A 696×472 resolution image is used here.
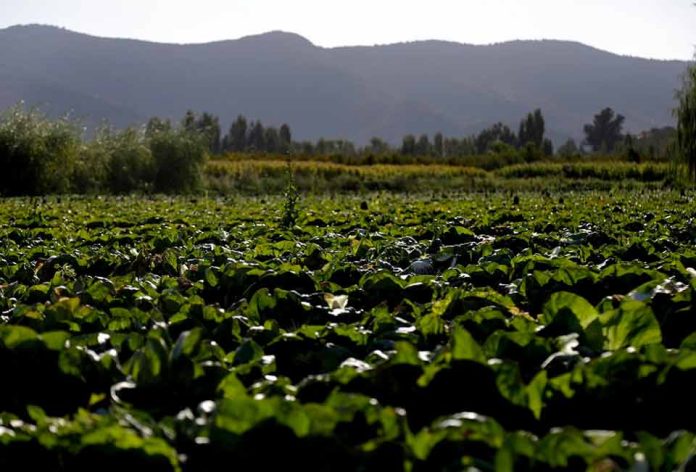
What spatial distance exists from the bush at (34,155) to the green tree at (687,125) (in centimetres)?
2237

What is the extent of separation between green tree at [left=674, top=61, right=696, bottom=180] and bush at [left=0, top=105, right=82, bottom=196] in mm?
22372

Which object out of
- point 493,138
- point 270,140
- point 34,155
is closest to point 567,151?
point 493,138

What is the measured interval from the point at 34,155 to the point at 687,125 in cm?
2317

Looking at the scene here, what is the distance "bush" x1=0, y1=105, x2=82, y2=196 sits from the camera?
2978cm

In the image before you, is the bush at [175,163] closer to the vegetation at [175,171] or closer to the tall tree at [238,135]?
the vegetation at [175,171]

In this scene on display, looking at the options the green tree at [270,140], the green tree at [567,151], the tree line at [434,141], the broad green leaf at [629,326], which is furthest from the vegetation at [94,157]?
the green tree at [270,140]

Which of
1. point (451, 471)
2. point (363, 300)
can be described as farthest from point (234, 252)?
Answer: point (451, 471)

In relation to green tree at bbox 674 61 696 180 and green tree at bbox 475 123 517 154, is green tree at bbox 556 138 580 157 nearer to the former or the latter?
green tree at bbox 475 123 517 154

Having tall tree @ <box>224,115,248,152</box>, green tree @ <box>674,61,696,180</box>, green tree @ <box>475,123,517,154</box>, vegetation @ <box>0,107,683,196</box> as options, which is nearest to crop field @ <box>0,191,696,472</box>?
vegetation @ <box>0,107,683,196</box>

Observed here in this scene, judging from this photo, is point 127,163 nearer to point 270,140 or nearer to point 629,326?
point 629,326

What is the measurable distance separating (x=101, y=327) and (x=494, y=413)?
1357 mm

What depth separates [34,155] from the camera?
2980 cm

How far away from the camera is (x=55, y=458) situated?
4.84 feet

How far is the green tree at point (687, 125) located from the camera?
24062 millimetres
